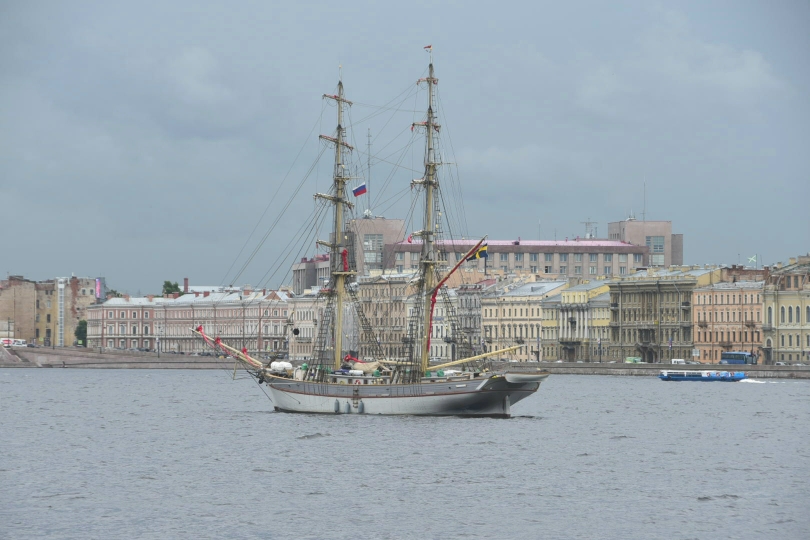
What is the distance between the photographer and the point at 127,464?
154 feet

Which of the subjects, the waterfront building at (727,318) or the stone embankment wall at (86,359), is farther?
the stone embankment wall at (86,359)

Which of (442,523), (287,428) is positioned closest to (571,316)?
(287,428)

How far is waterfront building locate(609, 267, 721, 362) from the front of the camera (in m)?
136

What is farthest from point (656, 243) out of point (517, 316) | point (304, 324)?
point (517, 316)

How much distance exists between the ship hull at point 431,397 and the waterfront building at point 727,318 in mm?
67200

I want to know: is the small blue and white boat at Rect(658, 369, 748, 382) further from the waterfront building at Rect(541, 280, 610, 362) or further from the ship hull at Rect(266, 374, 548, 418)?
the ship hull at Rect(266, 374, 548, 418)

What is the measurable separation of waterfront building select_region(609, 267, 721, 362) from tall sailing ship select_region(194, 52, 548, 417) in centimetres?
6555

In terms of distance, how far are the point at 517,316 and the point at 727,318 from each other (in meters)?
29.4

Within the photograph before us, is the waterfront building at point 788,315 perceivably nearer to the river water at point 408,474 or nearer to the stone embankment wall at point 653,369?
the stone embankment wall at point 653,369

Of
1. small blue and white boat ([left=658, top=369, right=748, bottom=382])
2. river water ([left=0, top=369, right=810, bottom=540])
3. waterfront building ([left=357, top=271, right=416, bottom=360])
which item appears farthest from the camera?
waterfront building ([left=357, top=271, right=416, bottom=360])

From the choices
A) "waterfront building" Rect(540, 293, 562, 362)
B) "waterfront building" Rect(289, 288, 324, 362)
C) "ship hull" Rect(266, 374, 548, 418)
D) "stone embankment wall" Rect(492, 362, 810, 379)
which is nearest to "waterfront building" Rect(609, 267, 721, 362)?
"stone embankment wall" Rect(492, 362, 810, 379)

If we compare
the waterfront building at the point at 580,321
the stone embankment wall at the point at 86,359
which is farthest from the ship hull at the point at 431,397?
the stone embankment wall at the point at 86,359

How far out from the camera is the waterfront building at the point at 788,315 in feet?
401

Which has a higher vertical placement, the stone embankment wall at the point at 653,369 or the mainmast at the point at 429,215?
the mainmast at the point at 429,215
